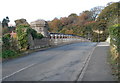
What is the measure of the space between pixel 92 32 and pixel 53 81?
77479mm

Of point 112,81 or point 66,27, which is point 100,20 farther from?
point 112,81

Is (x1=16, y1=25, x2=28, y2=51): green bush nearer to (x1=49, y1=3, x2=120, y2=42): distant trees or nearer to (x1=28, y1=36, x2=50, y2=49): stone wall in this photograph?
(x1=28, y1=36, x2=50, y2=49): stone wall

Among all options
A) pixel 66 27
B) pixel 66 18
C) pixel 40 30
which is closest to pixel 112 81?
pixel 40 30

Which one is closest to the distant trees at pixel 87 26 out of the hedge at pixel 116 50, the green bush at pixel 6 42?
the green bush at pixel 6 42

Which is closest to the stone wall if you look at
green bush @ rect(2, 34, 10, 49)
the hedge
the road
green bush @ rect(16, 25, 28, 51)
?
green bush @ rect(16, 25, 28, 51)

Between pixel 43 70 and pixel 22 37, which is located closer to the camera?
pixel 43 70

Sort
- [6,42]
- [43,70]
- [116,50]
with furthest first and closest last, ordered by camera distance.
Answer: [6,42], [116,50], [43,70]

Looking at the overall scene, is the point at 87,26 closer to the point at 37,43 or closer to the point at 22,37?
the point at 37,43

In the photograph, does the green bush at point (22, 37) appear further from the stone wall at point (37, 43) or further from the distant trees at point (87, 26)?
the distant trees at point (87, 26)

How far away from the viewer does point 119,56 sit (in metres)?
10.4

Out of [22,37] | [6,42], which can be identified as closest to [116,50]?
[6,42]

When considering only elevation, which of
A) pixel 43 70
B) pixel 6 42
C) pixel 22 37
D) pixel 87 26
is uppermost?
pixel 87 26

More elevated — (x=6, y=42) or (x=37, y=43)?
(x=6, y=42)

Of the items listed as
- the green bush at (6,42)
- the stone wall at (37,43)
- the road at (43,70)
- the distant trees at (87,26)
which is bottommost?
the road at (43,70)
